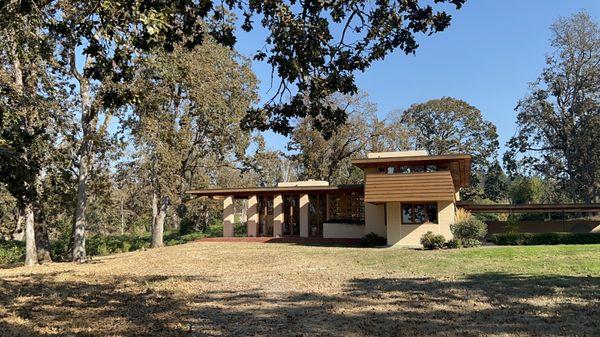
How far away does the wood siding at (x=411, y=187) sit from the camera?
21984 millimetres

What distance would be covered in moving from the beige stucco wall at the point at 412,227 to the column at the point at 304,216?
6.90 metres

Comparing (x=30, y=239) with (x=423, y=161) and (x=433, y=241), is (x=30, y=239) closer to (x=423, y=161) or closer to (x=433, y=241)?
(x=433, y=241)

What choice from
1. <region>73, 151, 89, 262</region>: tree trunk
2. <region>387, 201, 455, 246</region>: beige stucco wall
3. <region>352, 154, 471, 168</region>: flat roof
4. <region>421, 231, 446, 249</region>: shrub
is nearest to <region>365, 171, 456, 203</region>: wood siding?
<region>352, 154, 471, 168</region>: flat roof

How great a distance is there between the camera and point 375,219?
85.6ft

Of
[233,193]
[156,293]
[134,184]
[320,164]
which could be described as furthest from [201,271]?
[320,164]

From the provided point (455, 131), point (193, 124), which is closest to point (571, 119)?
point (455, 131)

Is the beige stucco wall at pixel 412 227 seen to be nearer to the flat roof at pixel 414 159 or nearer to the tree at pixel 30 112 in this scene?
the flat roof at pixel 414 159

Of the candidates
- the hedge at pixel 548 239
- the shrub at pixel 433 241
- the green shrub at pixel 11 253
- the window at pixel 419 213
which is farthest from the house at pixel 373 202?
the green shrub at pixel 11 253

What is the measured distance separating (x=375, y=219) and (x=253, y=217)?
8.82m

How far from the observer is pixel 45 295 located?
10391 millimetres

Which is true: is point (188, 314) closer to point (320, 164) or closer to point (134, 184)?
point (134, 184)

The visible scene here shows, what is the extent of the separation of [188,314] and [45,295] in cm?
449

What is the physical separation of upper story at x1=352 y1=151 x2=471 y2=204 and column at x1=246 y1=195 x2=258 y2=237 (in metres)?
9.19

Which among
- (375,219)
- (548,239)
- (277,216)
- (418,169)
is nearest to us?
(548,239)
